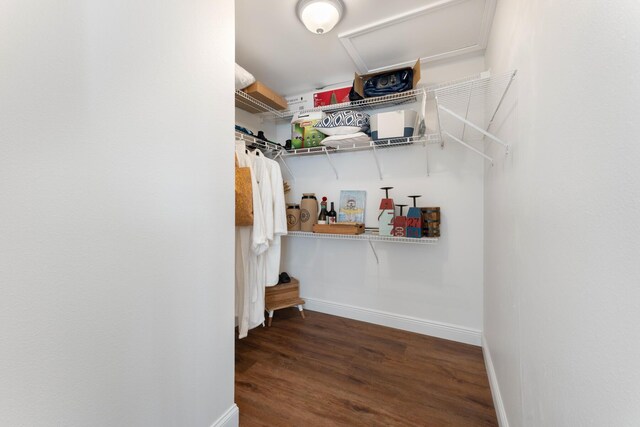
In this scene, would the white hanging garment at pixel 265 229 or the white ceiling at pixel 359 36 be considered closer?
the white ceiling at pixel 359 36

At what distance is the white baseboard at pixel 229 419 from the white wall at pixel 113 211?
33mm

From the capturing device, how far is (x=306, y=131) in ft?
7.81

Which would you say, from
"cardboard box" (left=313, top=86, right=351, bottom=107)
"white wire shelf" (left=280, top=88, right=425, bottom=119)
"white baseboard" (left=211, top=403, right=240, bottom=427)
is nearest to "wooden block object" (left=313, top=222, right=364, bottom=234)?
"white wire shelf" (left=280, top=88, right=425, bottom=119)

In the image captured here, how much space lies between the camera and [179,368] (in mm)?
1021

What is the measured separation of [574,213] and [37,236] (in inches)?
51.0

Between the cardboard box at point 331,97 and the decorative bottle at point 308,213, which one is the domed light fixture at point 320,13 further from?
the decorative bottle at point 308,213

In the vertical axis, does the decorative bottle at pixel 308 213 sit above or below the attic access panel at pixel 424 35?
below

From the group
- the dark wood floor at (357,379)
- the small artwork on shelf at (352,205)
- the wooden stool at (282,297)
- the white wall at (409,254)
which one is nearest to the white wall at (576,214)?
the dark wood floor at (357,379)

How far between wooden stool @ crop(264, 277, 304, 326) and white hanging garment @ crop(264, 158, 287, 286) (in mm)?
297

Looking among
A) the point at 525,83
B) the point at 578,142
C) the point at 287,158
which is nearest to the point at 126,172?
the point at 578,142

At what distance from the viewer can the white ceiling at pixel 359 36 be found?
1.56 meters

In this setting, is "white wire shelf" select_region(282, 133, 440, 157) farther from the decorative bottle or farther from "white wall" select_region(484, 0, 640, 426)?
"white wall" select_region(484, 0, 640, 426)

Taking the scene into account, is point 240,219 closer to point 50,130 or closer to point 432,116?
point 50,130

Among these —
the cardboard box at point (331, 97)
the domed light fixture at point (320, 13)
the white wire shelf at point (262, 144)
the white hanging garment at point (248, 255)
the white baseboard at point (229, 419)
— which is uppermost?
the domed light fixture at point (320, 13)
